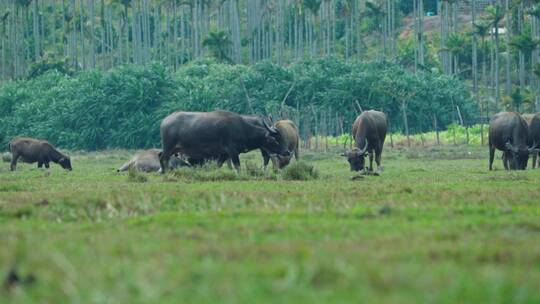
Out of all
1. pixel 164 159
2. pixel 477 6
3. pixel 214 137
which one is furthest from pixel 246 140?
pixel 477 6

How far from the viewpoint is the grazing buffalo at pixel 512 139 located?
2816 centimetres

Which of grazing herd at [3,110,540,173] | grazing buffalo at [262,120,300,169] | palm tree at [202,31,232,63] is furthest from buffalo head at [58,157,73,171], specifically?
palm tree at [202,31,232,63]

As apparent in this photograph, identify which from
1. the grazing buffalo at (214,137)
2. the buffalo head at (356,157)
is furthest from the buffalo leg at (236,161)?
the buffalo head at (356,157)

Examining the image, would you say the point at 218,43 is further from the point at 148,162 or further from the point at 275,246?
the point at 275,246

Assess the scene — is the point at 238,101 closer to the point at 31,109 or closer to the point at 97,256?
the point at 31,109

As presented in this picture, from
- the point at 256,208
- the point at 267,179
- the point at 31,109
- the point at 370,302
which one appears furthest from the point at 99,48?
the point at 370,302

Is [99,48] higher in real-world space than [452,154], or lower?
higher

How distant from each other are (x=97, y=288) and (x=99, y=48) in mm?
107531

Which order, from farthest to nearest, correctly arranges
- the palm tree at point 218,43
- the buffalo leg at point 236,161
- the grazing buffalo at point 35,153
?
1. the palm tree at point 218,43
2. the grazing buffalo at point 35,153
3. the buffalo leg at point 236,161

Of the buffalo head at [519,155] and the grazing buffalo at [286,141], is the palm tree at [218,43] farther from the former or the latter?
the buffalo head at [519,155]

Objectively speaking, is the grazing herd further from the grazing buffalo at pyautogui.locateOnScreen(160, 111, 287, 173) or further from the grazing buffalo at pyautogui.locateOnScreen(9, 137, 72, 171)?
the grazing buffalo at pyautogui.locateOnScreen(9, 137, 72, 171)

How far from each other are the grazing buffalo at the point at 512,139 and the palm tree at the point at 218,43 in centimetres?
4534

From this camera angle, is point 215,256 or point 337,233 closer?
point 215,256

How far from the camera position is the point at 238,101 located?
2297 inches
